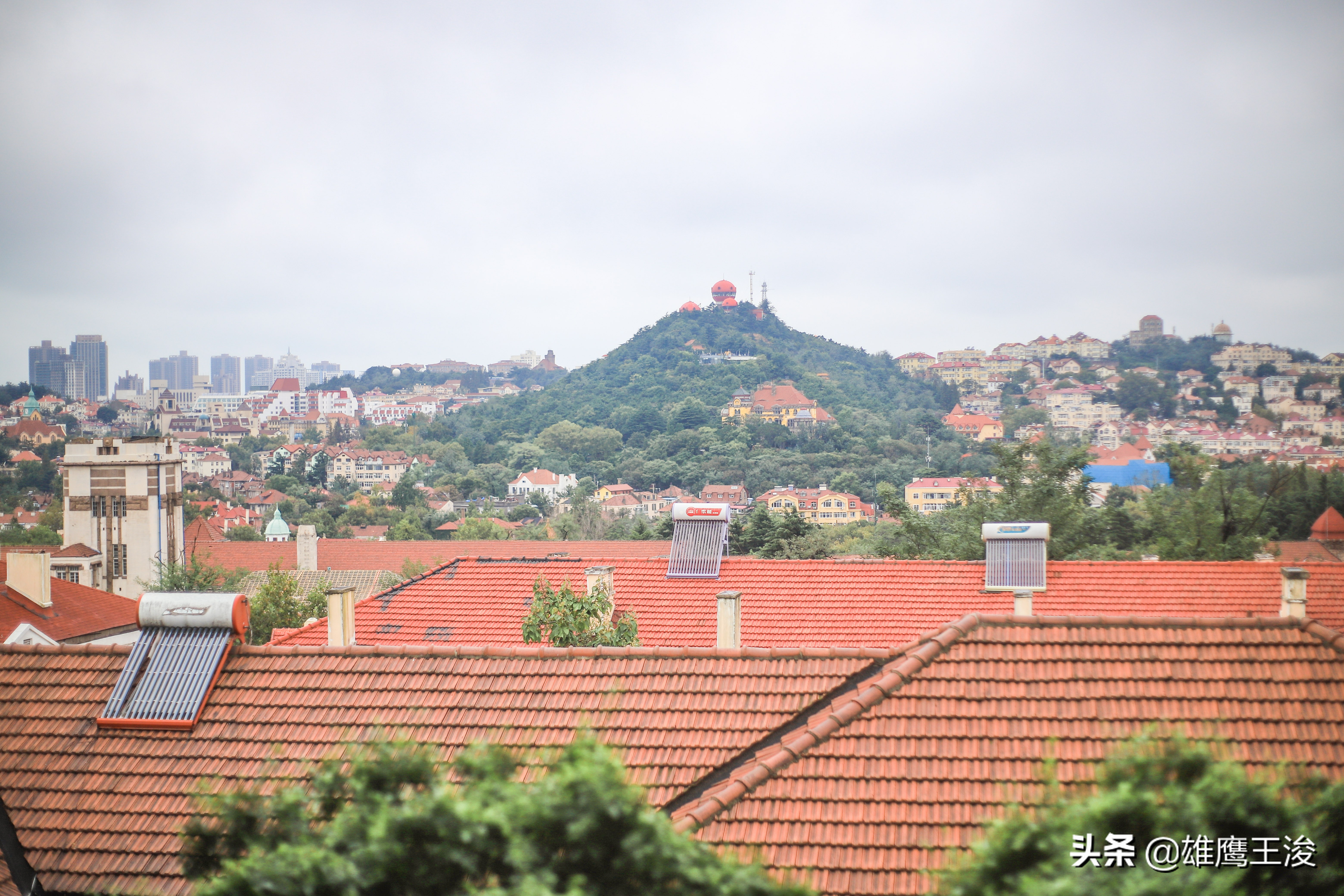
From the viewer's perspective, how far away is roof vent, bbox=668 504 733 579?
15.2 metres

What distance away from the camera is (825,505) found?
3634 inches

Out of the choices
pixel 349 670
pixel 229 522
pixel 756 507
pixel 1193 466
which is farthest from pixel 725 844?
pixel 229 522

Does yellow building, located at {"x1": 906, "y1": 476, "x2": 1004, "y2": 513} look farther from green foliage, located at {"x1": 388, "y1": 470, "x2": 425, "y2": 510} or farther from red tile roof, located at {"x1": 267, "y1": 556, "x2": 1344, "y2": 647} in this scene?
red tile roof, located at {"x1": 267, "y1": 556, "x2": 1344, "y2": 647}

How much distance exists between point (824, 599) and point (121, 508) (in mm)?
35234

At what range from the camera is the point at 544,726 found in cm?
A: 692

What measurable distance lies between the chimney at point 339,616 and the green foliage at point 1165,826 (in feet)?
27.7

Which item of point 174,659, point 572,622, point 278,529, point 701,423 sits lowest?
point 278,529

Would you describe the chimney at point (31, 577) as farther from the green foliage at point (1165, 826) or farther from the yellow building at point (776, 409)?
the yellow building at point (776, 409)

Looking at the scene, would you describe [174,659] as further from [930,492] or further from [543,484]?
[543,484]

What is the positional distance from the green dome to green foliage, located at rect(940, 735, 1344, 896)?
219ft

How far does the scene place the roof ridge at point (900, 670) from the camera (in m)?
6.09

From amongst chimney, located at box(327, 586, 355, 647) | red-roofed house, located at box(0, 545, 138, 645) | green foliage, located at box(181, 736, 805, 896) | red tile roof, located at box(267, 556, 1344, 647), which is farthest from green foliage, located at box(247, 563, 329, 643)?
green foliage, located at box(181, 736, 805, 896)

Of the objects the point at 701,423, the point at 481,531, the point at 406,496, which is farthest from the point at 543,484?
the point at 481,531

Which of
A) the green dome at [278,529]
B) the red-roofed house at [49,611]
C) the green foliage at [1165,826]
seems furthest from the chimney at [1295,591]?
the green dome at [278,529]
